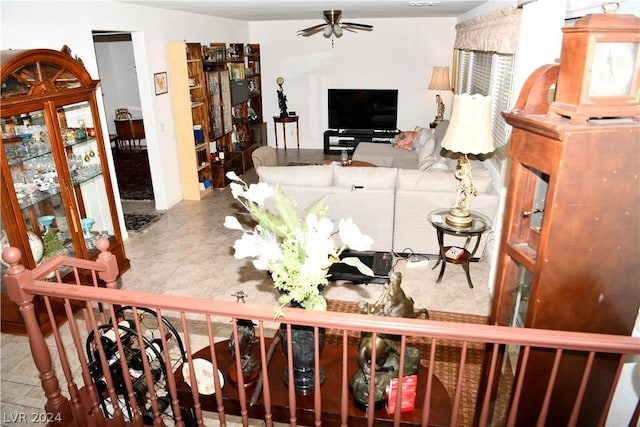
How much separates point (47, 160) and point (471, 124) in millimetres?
3270

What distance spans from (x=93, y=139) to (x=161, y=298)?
2877mm

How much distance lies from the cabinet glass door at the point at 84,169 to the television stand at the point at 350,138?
17.1 feet

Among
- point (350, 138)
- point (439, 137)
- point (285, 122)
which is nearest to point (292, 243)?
point (439, 137)

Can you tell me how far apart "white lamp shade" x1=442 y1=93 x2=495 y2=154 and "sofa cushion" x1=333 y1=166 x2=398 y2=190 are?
989mm

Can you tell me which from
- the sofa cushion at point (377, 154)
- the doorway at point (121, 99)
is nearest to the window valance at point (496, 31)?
the sofa cushion at point (377, 154)

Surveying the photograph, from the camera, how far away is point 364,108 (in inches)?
340

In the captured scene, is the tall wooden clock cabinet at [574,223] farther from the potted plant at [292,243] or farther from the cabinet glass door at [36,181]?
the cabinet glass door at [36,181]

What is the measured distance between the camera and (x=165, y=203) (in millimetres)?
5938

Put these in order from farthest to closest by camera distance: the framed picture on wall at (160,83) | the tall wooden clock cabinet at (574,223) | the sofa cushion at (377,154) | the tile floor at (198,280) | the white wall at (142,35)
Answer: the sofa cushion at (377,154) < the framed picture on wall at (160,83) < the white wall at (142,35) < the tile floor at (198,280) < the tall wooden clock cabinet at (574,223)

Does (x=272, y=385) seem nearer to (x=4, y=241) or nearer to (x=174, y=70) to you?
(x=4, y=241)

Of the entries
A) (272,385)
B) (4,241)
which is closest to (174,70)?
(4,241)

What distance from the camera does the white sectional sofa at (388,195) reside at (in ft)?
13.6

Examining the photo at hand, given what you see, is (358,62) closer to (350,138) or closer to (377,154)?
(350,138)

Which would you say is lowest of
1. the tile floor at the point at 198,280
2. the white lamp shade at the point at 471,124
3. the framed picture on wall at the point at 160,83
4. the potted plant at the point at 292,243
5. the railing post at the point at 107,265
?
the tile floor at the point at 198,280
